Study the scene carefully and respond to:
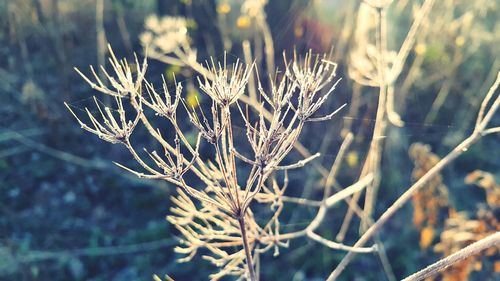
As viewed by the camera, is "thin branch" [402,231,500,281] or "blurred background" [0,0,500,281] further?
"blurred background" [0,0,500,281]

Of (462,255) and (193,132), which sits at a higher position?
(462,255)

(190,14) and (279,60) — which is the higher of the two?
(190,14)

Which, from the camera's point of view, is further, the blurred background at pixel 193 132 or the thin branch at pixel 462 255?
the blurred background at pixel 193 132

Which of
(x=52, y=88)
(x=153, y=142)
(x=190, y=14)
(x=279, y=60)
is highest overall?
(x=190, y=14)

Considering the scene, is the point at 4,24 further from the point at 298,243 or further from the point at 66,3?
the point at 298,243

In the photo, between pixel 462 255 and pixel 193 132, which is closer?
pixel 462 255

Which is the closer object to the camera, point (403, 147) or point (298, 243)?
point (298, 243)

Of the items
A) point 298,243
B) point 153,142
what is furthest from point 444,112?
point 153,142

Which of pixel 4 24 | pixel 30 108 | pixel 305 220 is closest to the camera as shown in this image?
pixel 305 220
